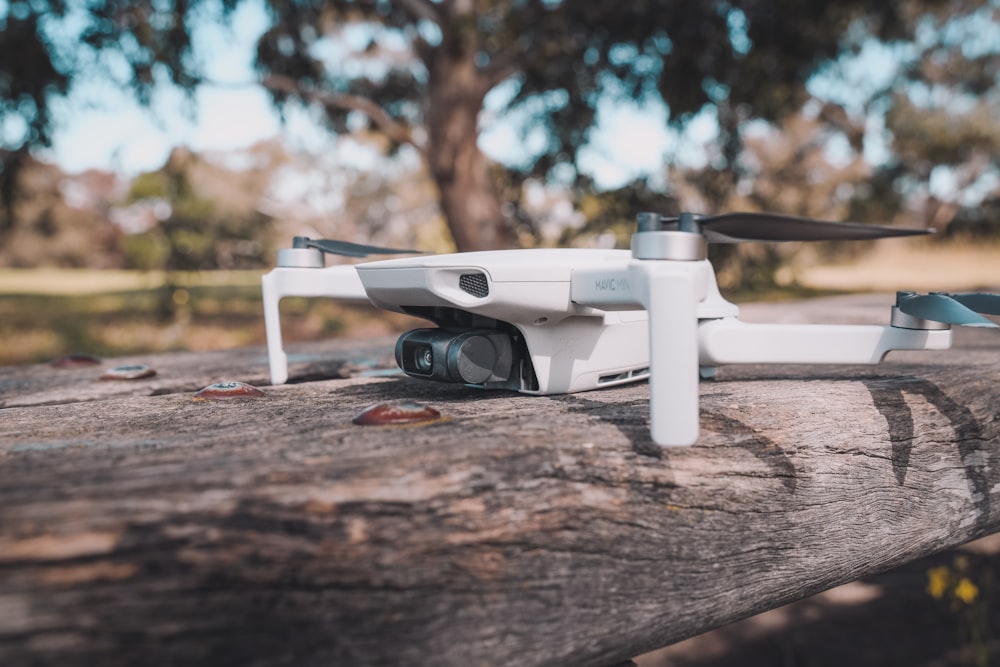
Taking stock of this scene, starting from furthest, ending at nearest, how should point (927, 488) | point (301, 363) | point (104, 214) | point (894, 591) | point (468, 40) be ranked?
1. point (104, 214)
2. point (468, 40)
3. point (894, 591)
4. point (301, 363)
5. point (927, 488)

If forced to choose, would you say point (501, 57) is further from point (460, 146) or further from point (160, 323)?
point (160, 323)

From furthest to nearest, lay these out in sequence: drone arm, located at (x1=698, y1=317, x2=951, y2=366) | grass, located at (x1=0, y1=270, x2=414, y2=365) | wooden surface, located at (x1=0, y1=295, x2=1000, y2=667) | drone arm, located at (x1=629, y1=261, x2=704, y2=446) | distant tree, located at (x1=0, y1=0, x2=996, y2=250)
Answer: grass, located at (x1=0, y1=270, x2=414, y2=365), distant tree, located at (x1=0, y1=0, x2=996, y2=250), drone arm, located at (x1=698, y1=317, x2=951, y2=366), drone arm, located at (x1=629, y1=261, x2=704, y2=446), wooden surface, located at (x1=0, y1=295, x2=1000, y2=667)

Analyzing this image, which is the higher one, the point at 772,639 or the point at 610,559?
the point at 610,559

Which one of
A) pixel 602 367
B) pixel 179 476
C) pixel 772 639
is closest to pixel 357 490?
pixel 179 476

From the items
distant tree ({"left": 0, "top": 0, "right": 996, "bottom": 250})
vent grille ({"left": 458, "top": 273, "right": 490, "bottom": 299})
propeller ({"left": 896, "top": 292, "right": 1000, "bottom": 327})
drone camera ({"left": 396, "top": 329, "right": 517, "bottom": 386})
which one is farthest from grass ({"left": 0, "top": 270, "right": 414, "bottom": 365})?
propeller ({"left": 896, "top": 292, "right": 1000, "bottom": 327})

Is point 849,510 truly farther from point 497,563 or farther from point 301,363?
point 301,363

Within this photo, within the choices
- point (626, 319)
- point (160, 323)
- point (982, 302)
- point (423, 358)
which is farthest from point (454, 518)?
point (160, 323)

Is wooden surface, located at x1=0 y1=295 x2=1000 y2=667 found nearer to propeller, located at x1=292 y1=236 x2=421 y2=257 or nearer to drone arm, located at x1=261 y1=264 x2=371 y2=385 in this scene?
drone arm, located at x1=261 y1=264 x2=371 y2=385

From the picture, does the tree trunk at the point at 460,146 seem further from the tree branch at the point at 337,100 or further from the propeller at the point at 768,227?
the propeller at the point at 768,227
